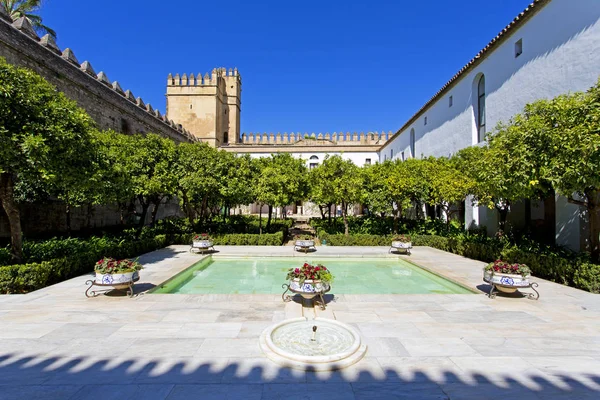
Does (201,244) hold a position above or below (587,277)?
above

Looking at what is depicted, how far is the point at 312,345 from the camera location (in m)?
4.13

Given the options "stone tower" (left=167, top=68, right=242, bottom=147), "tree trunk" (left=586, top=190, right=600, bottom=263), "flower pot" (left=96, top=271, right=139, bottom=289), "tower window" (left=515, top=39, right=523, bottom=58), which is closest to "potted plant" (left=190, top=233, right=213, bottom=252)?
"flower pot" (left=96, top=271, right=139, bottom=289)

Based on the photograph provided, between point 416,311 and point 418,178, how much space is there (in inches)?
409

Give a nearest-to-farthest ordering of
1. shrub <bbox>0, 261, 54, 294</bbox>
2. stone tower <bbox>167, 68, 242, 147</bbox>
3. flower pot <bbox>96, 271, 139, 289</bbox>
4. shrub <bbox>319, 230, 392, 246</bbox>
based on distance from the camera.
A: 1. flower pot <bbox>96, 271, 139, 289</bbox>
2. shrub <bbox>0, 261, 54, 294</bbox>
3. shrub <bbox>319, 230, 392, 246</bbox>
4. stone tower <bbox>167, 68, 242, 147</bbox>

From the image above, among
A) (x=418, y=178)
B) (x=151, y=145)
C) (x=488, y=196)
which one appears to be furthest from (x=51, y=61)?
(x=488, y=196)

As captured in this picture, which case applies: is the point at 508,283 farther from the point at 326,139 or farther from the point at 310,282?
the point at 326,139

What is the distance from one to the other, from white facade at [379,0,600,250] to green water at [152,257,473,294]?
16.2 ft

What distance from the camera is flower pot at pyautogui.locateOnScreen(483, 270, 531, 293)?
639 cm

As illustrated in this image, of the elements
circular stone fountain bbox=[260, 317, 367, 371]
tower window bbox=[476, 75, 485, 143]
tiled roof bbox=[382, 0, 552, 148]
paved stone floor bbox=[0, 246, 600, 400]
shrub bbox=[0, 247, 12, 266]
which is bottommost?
paved stone floor bbox=[0, 246, 600, 400]

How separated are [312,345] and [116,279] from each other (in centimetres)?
441

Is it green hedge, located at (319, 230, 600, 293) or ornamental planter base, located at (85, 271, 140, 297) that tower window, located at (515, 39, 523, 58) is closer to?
green hedge, located at (319, 230, 600, 293)

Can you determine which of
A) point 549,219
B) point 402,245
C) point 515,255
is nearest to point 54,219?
point 402,245

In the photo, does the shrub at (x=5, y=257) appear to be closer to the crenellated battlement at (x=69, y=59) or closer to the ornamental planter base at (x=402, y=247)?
the crenellated battlement at (x=69, y=59)

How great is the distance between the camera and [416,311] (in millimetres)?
5805
